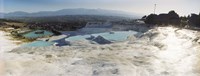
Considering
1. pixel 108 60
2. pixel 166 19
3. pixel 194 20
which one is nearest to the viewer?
pixel 108 60

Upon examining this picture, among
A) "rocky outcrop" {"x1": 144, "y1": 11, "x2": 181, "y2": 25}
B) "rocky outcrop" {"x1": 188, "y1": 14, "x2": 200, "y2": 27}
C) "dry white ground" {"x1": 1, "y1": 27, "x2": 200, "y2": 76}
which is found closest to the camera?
"dry white ground" {"x1": 1, "y1": 27, "x2": 200, "y2": 76}

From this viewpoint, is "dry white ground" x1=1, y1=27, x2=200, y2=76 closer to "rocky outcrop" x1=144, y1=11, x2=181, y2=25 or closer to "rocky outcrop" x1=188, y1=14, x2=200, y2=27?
"rocky outcrop" x1=188, y1=14, x2=200, y2=27

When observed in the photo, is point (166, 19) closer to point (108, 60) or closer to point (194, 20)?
point (194, 20)

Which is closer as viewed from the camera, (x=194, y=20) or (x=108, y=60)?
(x=108, y=60)

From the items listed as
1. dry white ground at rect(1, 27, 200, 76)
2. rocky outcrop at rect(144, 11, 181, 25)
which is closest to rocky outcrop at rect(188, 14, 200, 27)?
rocky outcrop at rect(144, 11, 181, 25)

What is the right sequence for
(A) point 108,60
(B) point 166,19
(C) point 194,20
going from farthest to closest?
(B) point 166,19, (C) point 194,20, (A) point 108,60

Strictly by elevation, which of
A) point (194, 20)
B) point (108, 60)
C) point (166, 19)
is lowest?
point (108, 60)

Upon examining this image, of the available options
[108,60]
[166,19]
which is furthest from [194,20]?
[108,60]

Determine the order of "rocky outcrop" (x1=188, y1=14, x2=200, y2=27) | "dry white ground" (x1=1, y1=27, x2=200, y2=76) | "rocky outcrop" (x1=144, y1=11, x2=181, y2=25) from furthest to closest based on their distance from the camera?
"rocky outcrop" (x1=144, y1=11, x2=181, y2=25), "rocky outcrop" (x1=188, y1=14, x2=200, y2=27), "dry white ground" (x1=1, y1=27, x2=200, y2=76)
